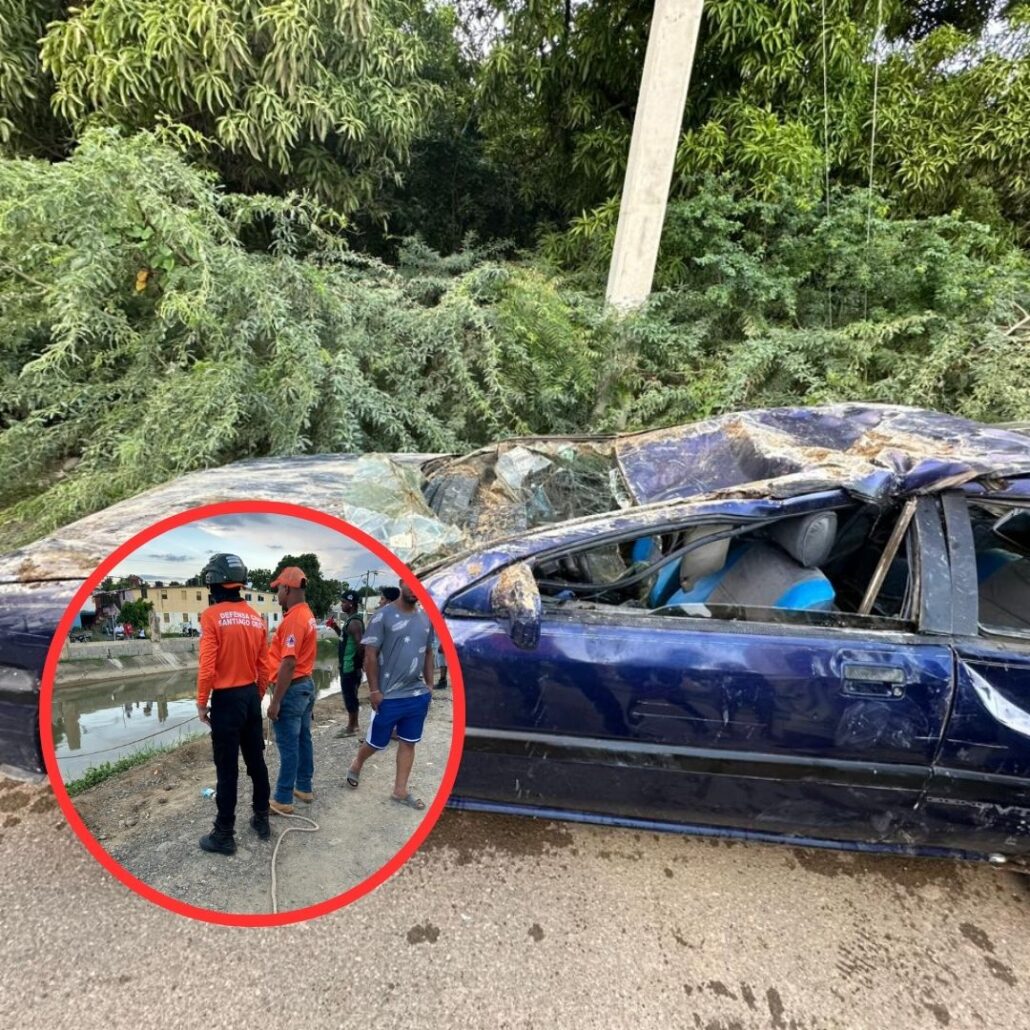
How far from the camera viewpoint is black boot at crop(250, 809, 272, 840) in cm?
129

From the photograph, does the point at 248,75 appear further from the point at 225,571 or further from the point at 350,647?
the point at 350,647

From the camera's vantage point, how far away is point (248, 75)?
14.6 feet

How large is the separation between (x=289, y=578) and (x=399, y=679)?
34 centimetres

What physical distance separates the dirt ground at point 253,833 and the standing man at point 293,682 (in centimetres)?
3

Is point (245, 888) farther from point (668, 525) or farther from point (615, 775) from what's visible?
point (668, 525)

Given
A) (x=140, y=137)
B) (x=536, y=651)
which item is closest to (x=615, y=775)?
(x=536, y=651)

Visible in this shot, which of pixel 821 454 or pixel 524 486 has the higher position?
pixel 821 454

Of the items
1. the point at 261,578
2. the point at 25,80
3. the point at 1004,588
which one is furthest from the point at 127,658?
the point at 25,80

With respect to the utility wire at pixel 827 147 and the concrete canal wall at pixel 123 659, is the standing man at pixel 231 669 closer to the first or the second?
the concrete canal wall at pixel 123 659

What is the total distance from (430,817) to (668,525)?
0.99m

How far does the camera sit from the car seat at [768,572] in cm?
169

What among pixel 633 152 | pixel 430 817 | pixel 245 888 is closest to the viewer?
pixel 245 888

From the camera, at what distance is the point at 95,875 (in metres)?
1.66

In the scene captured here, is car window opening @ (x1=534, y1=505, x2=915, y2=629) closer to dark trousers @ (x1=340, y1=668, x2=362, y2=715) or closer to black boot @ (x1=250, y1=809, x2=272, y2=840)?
dark trousers @ (x1=340, y1=668, x2=362, y2=715)
